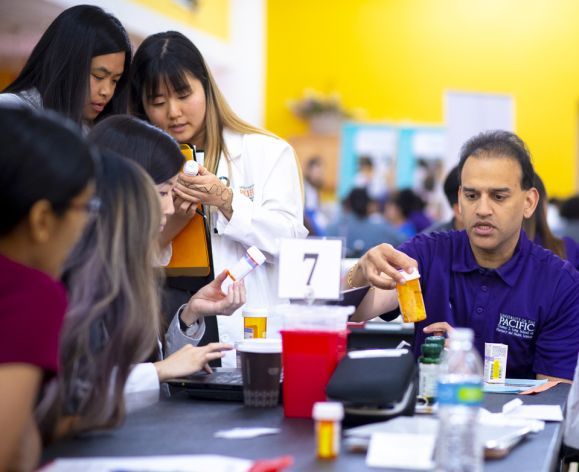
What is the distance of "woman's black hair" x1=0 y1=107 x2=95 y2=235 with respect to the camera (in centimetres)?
127

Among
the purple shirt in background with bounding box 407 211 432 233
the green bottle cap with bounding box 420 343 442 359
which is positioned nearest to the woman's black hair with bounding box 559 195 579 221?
the purple shirt in background with bounding box 407 211 432 233

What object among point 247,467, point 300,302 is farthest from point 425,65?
point 247,467

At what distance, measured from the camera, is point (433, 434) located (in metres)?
1.52

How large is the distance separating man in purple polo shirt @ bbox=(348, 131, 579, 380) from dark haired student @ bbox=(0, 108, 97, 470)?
3.69 ft

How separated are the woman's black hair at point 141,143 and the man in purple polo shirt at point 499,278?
56 centimetres

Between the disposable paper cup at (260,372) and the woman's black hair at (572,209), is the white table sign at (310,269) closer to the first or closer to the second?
the disposable paper cup at (260,372)

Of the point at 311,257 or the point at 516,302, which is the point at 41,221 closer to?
the point at 311,257

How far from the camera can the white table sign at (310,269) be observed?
1858 mm

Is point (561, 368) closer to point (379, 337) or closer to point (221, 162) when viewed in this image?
point (221, 162)

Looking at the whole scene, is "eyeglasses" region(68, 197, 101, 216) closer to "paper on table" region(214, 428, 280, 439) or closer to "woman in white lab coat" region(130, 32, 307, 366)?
"paper on table" region(214, 428, 280, 439)

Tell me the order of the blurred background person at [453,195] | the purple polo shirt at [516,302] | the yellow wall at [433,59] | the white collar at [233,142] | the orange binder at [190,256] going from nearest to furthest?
the purple polo shirt at [516,302], the orange binder at [190,256], the white collar at [233,142], the blurred background person at [453,195], the yellow wall at [433,59]

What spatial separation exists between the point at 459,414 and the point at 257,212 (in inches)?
51.9

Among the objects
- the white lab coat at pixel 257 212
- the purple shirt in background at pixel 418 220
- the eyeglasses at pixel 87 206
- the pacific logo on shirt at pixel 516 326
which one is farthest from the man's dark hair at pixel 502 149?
the purple shirt in background at pixel 418 220

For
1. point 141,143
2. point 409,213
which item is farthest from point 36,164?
point 409,213
